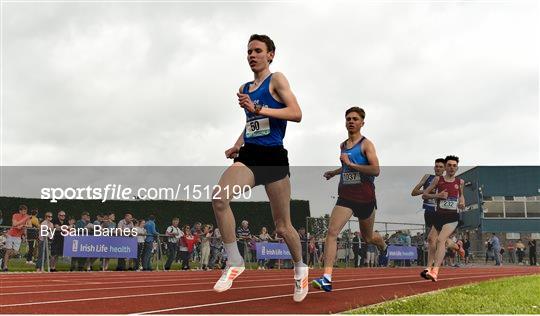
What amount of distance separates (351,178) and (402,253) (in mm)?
17629

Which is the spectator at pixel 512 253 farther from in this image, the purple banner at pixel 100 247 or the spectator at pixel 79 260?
the spectator at pixel 79 260

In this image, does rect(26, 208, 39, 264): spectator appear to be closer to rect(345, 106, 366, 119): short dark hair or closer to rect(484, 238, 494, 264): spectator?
rect(345, 106, 366, 119): short dark hair

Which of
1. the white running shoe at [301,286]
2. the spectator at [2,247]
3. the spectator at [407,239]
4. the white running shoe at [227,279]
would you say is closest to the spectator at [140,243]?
the spectator at [2,247]

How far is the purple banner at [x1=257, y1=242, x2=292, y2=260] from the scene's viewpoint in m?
18.9

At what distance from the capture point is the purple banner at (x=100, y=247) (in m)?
14.5

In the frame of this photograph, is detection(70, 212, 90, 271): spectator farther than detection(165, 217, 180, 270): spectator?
No

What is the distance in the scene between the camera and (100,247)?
14.9 meters

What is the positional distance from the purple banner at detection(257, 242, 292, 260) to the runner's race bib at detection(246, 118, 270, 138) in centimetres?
1436

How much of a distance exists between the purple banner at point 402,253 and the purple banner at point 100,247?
454 inches

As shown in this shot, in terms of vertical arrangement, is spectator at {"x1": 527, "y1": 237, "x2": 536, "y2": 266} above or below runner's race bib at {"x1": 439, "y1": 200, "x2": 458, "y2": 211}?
below

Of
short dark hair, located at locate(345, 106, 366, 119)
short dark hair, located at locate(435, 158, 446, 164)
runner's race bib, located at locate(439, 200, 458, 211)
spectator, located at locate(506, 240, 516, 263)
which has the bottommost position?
spectator, located at locate(506, 240, 516, 263)

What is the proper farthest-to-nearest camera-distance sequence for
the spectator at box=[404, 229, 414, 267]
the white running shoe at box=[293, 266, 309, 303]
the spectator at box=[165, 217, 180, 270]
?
the spectator at box=[404, 229, 414, 267] → the spectator at box=[165, 217, 180, 270] → the white running shoe at box=[293, 266, 309, 303]

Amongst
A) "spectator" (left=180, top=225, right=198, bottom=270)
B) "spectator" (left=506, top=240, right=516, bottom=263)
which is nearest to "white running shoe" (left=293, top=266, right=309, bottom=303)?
"spectator" (left=180, top=225, right=198, bottom=270)

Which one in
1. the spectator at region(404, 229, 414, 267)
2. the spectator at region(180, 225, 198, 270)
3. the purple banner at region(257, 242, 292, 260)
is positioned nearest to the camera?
the spectator at region(180, 225, 198, 270)
